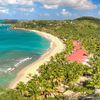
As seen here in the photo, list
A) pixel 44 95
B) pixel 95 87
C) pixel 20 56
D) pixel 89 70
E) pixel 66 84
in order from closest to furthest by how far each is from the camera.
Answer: pixel 44 95, pixel 95 87, pixel 66 84, pixel 89 70, pixel 20 56

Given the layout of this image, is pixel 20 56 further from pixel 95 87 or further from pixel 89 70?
pixel 95 87

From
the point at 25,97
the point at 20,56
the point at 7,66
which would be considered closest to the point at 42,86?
the point at 25,97

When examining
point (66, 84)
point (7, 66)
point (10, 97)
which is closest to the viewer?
point (10, 97)

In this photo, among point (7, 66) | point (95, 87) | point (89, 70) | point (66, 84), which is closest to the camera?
point (95, 87)

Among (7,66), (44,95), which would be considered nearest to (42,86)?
(44,95)

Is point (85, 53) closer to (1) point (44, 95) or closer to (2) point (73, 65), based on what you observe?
(2) point (73, 65)

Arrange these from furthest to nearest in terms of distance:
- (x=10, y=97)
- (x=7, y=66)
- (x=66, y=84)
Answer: (x=7, y=66) → (x=66, y=84) → (x=10, y=97)

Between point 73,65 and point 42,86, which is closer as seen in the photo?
point 42,86

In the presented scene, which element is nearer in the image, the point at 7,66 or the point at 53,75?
the point at 53,75
